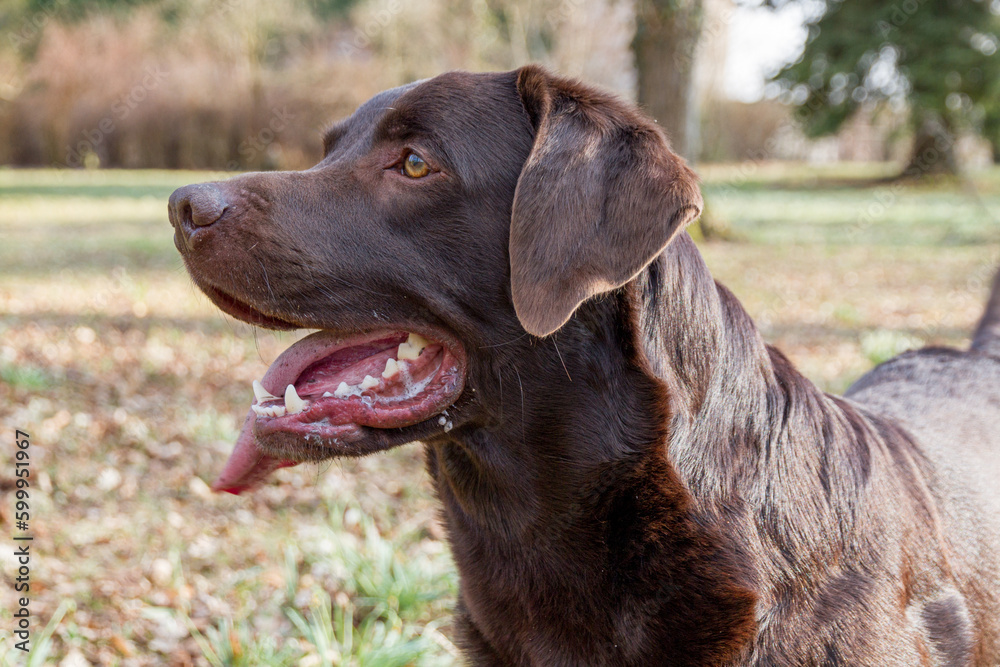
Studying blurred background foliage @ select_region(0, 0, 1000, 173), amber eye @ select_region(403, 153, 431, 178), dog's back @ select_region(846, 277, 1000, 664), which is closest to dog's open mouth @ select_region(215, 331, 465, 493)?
amber eye @ select_region(403, 153, 431, 178)

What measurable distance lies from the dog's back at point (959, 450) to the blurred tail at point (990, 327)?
0.26 ft

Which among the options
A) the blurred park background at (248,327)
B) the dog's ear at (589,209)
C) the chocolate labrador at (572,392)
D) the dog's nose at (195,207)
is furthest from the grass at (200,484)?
the dog's ear at (589,209)

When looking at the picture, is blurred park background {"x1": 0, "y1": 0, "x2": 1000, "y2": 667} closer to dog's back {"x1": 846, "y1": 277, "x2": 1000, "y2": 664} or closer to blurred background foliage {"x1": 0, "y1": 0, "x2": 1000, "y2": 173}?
blurred background foliage {"x1": 0, "y1": 0, "x2": 1000, "y2": 173}

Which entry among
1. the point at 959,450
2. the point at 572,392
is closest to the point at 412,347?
the point at 572,392

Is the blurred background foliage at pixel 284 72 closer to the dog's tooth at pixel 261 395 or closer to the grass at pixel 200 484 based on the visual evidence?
the grass at pixel 200 484

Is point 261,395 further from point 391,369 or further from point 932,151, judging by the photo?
point 932,151

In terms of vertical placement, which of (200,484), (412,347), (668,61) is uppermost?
(412,347)

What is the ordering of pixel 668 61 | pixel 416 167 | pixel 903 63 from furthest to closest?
pixel 903 63 → pixel 668 61 → pixel 416 167

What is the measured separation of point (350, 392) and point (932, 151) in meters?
28.4

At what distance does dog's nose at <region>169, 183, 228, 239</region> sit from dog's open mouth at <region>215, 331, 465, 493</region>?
16.7 inches

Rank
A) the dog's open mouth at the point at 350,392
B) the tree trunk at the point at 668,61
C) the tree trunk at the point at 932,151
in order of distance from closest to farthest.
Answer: the dog's open mouth at the point at 350,392 < the tree trunk at the point at 668,61 < the tree trunk at the point at 932,151

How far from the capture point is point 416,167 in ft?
7.03

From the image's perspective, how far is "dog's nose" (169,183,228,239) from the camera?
2.04m

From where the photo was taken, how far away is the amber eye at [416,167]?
84.0 inches
